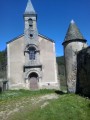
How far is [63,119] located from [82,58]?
681 cm

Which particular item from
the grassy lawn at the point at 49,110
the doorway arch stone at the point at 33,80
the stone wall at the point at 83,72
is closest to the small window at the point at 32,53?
the doorway arch stone at the point at 33,80

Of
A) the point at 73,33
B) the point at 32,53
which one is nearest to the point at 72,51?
the point at 73,33

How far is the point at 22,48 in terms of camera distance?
1187 inches

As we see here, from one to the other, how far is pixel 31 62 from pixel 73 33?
1076cm

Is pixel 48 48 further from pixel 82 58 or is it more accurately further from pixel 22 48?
pixel 82 58

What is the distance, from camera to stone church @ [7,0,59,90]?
2914 centimetres

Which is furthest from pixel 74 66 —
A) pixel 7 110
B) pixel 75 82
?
pixel 7 110

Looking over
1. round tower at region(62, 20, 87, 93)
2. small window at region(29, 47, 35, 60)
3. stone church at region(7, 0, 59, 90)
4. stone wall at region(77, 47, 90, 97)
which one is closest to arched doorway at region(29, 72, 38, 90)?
stone church at region(7, 0, 59, 90)

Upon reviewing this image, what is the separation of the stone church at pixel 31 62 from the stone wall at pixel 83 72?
11.5 m

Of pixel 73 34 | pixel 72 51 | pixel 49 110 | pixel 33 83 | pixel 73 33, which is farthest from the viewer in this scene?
pixel 33 83

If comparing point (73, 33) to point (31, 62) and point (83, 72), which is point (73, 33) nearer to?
point (83, 72)

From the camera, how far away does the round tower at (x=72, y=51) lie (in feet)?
60.7

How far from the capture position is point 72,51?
62.8ft

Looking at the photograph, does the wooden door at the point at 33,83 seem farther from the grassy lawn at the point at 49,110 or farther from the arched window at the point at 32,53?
the grassy lawn at the point at 49,110
